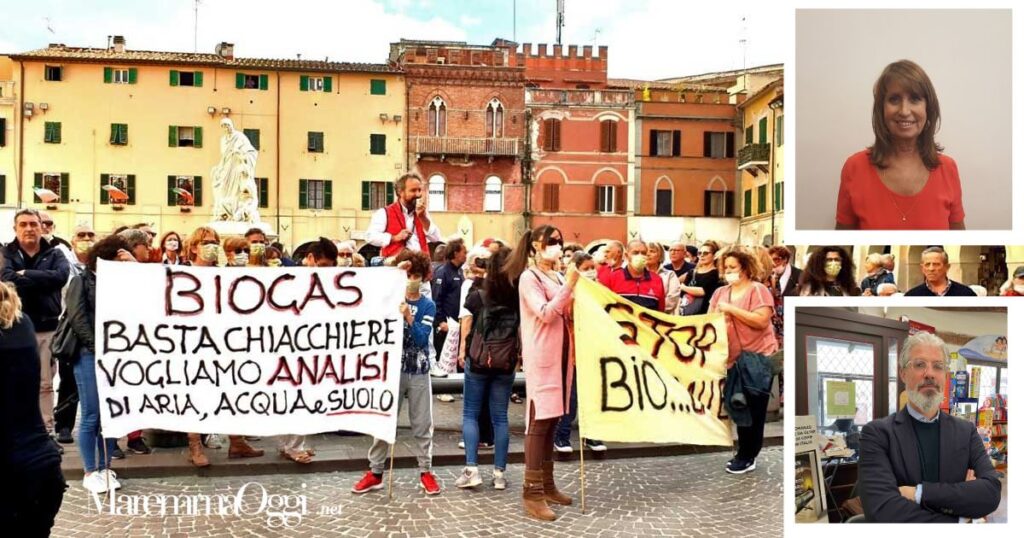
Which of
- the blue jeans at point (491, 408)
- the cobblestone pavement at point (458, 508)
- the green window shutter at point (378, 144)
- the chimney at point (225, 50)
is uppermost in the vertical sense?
the chimney at point (225, 50)

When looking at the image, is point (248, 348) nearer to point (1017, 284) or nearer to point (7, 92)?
point (1017, 284)

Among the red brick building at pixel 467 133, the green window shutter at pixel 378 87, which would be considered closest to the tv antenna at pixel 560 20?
the red brick building at pixel 467 133

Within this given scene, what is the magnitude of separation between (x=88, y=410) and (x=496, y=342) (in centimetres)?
245

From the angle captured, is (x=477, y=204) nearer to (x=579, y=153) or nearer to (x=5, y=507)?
(x=579, y=153)

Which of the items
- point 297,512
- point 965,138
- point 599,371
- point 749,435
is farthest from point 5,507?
point 749,435

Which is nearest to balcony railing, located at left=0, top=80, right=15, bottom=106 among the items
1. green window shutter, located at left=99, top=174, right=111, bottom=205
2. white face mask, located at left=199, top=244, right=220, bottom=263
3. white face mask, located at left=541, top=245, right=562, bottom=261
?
green window shutter, located at left=99, top=174, right=111, bottom=205

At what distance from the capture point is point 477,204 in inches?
1641

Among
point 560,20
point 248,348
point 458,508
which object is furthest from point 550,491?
point 560,20

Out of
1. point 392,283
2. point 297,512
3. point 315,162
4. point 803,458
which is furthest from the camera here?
point 315,162

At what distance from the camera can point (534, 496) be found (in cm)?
555

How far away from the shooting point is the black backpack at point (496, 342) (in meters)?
5.91

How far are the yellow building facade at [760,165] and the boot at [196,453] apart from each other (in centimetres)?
3123

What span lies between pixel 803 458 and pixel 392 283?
2.68 m

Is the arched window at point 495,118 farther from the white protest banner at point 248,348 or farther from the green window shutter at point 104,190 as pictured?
the white protest banner at point 248,348
